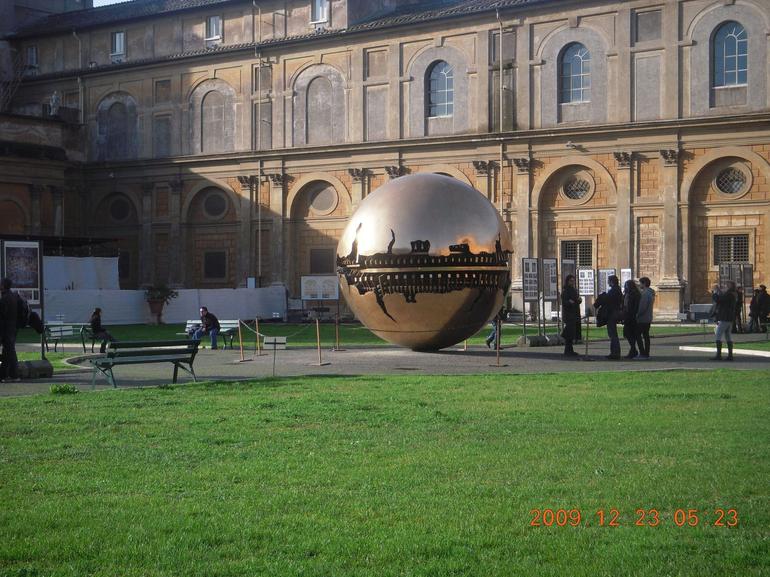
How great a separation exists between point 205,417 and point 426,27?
137 feet

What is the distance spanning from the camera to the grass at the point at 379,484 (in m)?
7.39

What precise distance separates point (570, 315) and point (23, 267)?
12606mm

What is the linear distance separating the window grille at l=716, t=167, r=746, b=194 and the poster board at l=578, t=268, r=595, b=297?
8557 millimetres

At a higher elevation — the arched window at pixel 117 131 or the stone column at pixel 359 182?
the arched window at pixel 117 131

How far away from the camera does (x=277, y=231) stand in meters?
57.6

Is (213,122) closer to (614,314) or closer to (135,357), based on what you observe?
(614,314)

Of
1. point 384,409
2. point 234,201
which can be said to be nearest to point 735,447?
point 384,409

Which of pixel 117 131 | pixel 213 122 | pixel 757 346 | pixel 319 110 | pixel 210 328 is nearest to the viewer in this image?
pixel 757 346

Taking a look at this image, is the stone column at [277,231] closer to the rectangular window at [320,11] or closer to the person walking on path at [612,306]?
the rectangular window at [320,11]

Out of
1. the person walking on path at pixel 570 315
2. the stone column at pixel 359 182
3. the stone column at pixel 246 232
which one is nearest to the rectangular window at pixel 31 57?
the stone column at pixel 246 232
